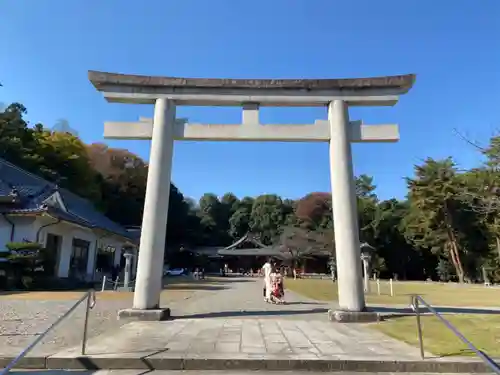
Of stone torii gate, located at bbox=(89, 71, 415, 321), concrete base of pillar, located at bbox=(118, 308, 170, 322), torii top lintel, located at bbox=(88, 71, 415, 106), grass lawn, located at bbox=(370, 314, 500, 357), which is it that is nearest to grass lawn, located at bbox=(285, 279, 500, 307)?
grass lawn, located at bbox=(370, 314, 500, 357)

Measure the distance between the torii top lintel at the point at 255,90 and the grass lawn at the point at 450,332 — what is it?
17.4 ft

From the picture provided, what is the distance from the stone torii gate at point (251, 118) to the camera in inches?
360

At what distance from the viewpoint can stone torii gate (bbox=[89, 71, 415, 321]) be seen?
9156 millimetres

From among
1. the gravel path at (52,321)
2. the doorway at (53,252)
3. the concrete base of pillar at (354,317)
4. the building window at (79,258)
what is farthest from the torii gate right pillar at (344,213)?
the building window at (79,258)

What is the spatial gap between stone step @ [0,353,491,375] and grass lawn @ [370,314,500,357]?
606mm

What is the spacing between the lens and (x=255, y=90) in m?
9.77

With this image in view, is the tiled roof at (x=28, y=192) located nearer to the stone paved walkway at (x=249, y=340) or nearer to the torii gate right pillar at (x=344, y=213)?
the stone paved walkway at (x=249, y=340)

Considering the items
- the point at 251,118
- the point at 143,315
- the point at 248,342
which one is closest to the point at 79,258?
the point at 143,315

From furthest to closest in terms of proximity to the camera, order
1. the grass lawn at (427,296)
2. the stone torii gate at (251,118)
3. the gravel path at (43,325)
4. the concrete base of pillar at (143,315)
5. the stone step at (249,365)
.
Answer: the grass lawn at (427,296)
the stone torii gate at (251,118)
the concrete base of pillar at (143,315)
the gravel path at (43,325)
the stone step at (249,365)

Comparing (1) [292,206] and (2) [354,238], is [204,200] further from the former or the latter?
(2) [354,238]

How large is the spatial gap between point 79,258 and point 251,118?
17.7m

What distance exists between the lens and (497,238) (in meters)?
39.3

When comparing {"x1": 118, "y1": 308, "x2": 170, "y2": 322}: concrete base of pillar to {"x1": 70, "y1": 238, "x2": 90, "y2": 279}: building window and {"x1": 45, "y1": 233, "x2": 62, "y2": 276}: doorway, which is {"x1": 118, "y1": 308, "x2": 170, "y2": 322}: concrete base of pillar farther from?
{"x1": 70, "y1": 238, "x2": 90, "y2": 279}: building window

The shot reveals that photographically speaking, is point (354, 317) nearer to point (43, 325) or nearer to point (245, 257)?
point (43, 325)
